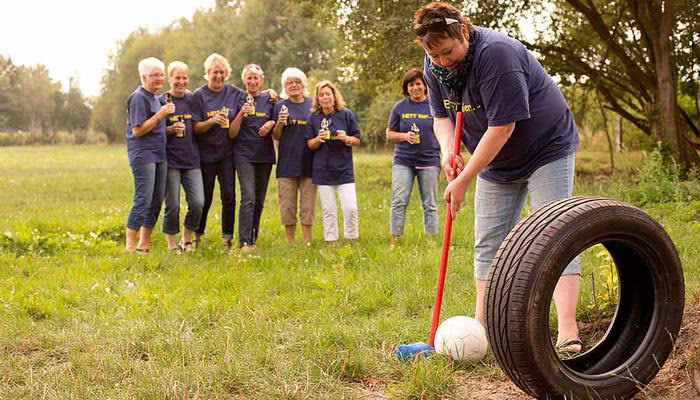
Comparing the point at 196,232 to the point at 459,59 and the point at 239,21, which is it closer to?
the point at 459,59

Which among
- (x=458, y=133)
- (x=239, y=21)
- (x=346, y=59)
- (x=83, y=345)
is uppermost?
(x=239, y=21)

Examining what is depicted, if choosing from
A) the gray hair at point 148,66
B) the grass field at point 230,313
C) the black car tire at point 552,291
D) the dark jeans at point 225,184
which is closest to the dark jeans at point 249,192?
the dark jeans at point 225,184

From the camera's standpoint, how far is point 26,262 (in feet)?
22.9

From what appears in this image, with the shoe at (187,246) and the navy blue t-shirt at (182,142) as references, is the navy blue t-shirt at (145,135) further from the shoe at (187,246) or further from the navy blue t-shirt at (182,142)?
the shoe at (187,246)

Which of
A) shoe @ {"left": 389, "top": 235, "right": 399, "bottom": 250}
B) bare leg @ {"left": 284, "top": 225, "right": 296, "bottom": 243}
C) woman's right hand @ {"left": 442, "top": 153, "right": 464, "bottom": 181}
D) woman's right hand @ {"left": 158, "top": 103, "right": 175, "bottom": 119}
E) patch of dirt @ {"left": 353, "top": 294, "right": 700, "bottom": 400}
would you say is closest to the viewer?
patch of dirt @ {"left": 353, "top": 294, "right": 700, "bottom": 400}

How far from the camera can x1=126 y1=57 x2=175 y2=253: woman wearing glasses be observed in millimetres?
7223

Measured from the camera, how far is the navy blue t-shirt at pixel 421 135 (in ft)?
25.5

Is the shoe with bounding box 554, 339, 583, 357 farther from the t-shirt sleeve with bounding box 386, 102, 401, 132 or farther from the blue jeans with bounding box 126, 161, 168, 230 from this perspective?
the blue jeans with bounding box 126, 161, 168, 230

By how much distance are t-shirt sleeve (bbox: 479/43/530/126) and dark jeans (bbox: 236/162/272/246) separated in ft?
15.2

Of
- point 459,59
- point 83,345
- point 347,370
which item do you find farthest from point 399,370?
point 83,345

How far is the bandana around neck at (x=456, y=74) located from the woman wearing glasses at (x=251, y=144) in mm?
4210

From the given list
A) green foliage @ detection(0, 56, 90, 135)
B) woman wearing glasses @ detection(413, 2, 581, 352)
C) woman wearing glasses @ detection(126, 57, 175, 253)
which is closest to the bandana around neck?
woman wearing glasses @ detection(413, 2, 581, 352)

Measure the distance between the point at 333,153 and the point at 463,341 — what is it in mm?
4251

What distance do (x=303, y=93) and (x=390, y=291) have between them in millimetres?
3241
